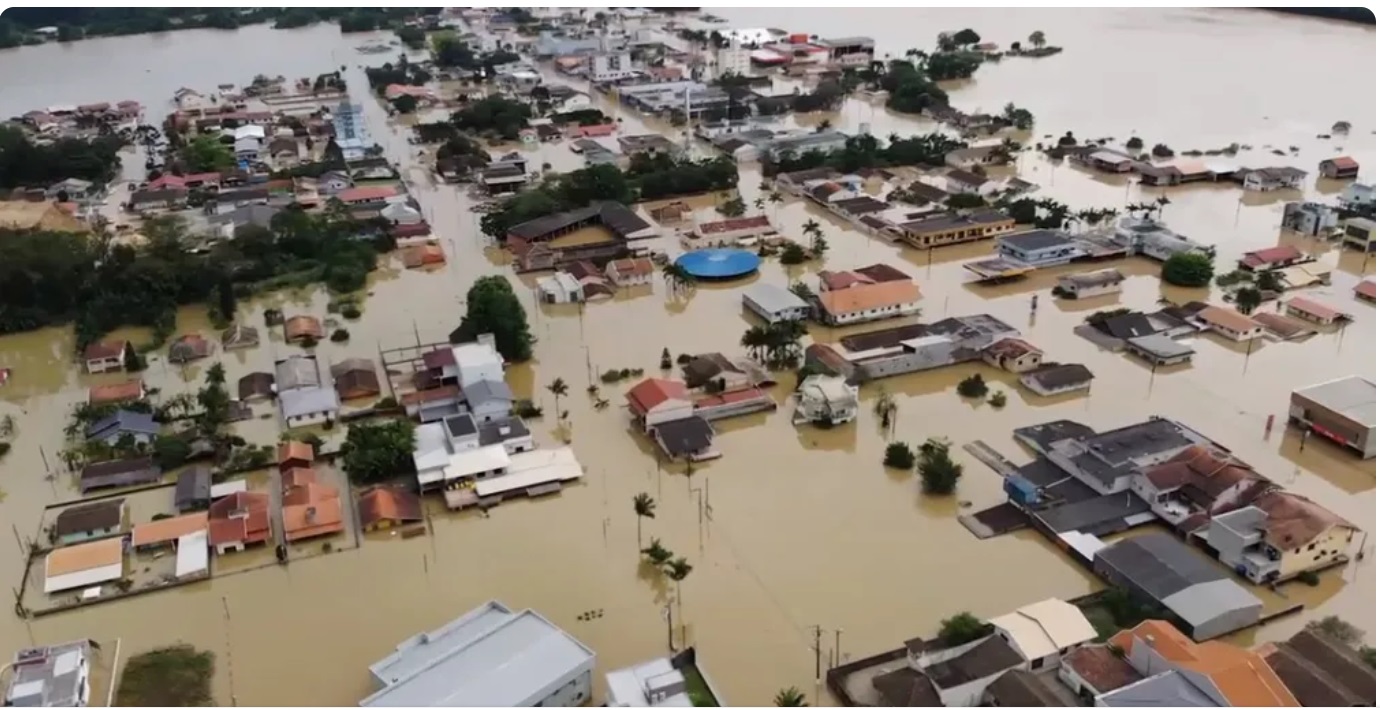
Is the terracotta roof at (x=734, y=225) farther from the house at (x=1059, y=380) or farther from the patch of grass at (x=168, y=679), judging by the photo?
the patch of grass at (x=168, y=679)

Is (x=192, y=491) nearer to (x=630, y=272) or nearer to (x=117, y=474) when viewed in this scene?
(x=117, y=474)

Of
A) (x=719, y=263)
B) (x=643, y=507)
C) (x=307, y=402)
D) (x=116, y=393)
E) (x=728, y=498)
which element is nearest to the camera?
(x=643, y=507)

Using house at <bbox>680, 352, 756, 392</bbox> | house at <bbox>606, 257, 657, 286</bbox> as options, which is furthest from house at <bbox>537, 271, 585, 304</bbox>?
house at <bbox>680, 352, 756, 392</bbox>

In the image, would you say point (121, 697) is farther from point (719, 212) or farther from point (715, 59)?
point (715, 59)

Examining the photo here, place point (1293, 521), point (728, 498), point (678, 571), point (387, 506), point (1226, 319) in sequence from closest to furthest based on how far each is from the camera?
point (678, 571), point (1293, 521), point (387, 506), point (728, 498), point (1226, 319)

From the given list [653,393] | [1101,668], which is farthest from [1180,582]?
[653,393]
